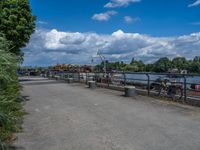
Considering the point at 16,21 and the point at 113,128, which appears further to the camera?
the point at 16,21

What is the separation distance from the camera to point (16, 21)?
1706 cm

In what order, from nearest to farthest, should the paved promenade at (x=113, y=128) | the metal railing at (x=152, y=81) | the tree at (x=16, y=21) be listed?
the paved promenade at (x=113, y=128) < the metal railing at (x=152, y=81) < the tree at (x=16, y=21)

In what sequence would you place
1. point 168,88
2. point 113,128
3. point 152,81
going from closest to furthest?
point 113,128 < point 168,88 < point 152,81

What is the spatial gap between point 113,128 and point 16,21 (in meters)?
10.2

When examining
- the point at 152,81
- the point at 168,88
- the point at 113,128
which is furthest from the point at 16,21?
the point at 113,128

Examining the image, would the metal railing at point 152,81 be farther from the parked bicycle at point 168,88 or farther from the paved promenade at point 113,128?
the paved promenade at point 113,128

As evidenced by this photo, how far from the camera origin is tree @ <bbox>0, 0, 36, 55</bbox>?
16.0 m

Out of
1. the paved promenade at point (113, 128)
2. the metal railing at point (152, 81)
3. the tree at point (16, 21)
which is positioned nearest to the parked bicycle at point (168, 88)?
the metal railing at point (152, 81)

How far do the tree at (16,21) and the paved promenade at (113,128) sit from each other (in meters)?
4.92

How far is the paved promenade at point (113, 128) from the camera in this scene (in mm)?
7188

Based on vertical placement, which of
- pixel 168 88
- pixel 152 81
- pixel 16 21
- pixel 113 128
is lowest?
pixel 113 128

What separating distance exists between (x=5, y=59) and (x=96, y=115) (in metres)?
6.00

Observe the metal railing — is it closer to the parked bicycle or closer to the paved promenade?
the parked bicycle

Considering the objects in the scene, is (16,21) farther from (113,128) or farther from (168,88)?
(113,128)
